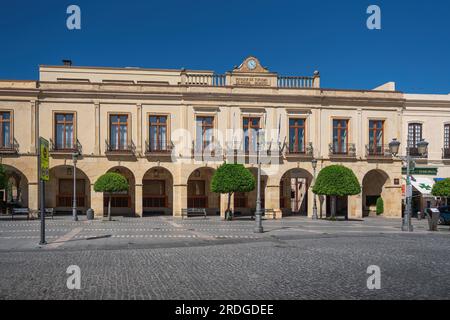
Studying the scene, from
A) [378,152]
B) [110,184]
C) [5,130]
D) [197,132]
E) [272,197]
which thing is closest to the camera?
[110,184]

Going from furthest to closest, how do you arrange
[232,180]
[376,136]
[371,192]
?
[371,192]
[376,136]
[232,180]

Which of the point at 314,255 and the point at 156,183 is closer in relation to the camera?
the point at 314,255

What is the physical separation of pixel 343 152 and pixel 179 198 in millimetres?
12851

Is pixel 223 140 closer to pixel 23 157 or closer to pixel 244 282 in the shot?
pixel 23 157

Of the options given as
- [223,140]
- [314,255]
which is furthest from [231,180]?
[314,255]

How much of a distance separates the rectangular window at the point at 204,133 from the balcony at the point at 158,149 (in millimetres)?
2022

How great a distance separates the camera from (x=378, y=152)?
30.1 meters

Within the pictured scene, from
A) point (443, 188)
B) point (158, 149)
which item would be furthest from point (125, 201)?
point (443, 188)

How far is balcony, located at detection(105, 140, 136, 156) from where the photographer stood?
27.7 meters

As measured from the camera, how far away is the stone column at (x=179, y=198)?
28.3 m

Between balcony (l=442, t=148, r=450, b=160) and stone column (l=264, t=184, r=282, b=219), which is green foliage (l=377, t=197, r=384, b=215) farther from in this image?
stone column (l=264, t=184, r=282, b=219)

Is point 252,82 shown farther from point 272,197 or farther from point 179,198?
point 179,198
